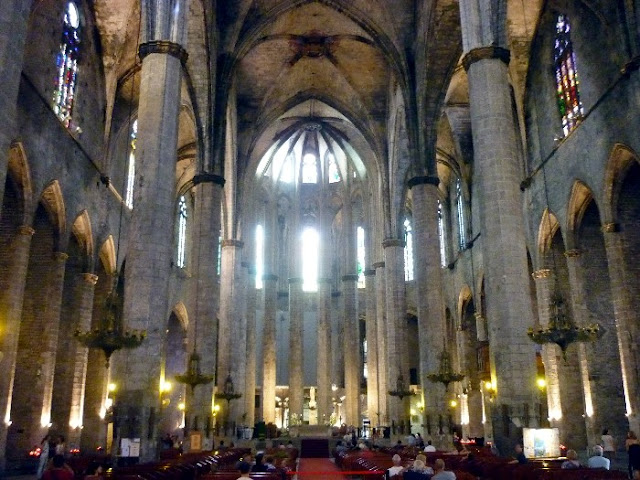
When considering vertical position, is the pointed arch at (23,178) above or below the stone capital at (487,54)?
below

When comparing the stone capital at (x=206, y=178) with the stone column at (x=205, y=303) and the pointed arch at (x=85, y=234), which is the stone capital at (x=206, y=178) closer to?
the stone column at (x=205, y=303)

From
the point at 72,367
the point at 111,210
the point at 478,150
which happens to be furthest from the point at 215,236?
the point at 478,150

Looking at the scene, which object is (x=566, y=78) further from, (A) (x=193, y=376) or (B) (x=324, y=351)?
(B) (x=324, y=351)

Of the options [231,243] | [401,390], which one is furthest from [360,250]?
[401,390]

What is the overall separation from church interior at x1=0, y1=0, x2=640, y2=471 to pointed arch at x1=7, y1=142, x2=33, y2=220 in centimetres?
7

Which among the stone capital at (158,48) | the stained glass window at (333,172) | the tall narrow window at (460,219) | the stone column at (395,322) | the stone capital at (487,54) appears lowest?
the stone column at (395,322)

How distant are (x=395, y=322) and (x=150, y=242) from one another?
62.1ft

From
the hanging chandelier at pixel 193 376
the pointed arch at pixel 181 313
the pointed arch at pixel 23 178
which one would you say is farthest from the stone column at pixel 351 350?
the pointed arch at pixel 23 178

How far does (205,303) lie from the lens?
2491 cm

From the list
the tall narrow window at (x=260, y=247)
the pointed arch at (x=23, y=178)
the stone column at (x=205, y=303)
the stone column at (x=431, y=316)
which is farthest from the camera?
the tall narrow window at (x=260, y=247)

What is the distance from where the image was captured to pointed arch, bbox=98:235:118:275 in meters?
Answer: 27.8

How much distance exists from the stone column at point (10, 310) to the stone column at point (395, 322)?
681 inches

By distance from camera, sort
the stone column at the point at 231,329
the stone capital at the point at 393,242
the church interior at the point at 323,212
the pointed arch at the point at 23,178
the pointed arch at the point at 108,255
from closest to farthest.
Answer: the church interior at the point at 323,212 < the pointed arch at the point at 23,178 < the pointed arch at the point at 108,255 < the stone column at the point at 231,329 < the stone capital at the point at 393,242

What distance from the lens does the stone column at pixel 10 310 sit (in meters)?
17.6
